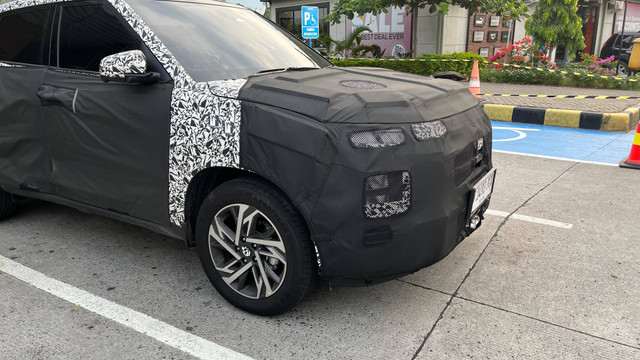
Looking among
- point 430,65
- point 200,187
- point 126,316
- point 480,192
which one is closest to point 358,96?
point 480,192

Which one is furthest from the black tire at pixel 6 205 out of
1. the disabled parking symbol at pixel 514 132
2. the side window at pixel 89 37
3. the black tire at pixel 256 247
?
the disabled parking symbol at pixel 514 132

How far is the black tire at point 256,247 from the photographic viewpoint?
2576 mm

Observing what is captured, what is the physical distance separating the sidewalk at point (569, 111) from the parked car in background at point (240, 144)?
5595 millimetres

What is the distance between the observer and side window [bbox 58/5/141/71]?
3.23 metres

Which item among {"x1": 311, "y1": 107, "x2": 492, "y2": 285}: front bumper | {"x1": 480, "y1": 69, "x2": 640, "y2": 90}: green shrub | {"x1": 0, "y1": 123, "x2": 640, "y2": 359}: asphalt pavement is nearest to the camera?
{"x1": 311, "y1": 107, "x2": 492, "y2": 285}: front bumper

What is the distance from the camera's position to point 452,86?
3.22m

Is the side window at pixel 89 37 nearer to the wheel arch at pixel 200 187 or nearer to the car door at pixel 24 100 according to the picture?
the car door at pixel 24 100

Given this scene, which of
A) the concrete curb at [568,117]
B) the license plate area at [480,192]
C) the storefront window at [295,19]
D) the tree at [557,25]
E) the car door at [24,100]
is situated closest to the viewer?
the license plate area at [480,192]

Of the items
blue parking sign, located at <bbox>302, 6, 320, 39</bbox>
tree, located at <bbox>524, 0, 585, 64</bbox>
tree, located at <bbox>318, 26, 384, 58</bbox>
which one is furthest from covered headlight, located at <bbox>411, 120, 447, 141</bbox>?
tree, located at <bbox>318, 26, 384, 58</bbox>

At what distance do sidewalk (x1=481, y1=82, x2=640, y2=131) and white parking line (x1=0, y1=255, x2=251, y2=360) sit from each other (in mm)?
6520

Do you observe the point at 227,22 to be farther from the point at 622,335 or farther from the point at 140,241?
the point at 622,335

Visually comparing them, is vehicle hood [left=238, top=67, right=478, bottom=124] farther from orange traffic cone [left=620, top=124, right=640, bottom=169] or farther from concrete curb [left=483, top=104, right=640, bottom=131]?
concrete curb [left=483, top=104, right=640, bottom=131]

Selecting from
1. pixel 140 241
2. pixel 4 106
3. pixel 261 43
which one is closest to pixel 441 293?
pixel 261 43

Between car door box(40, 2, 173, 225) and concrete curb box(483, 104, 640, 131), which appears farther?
concrete curb box(483, 104, 640, 131)
